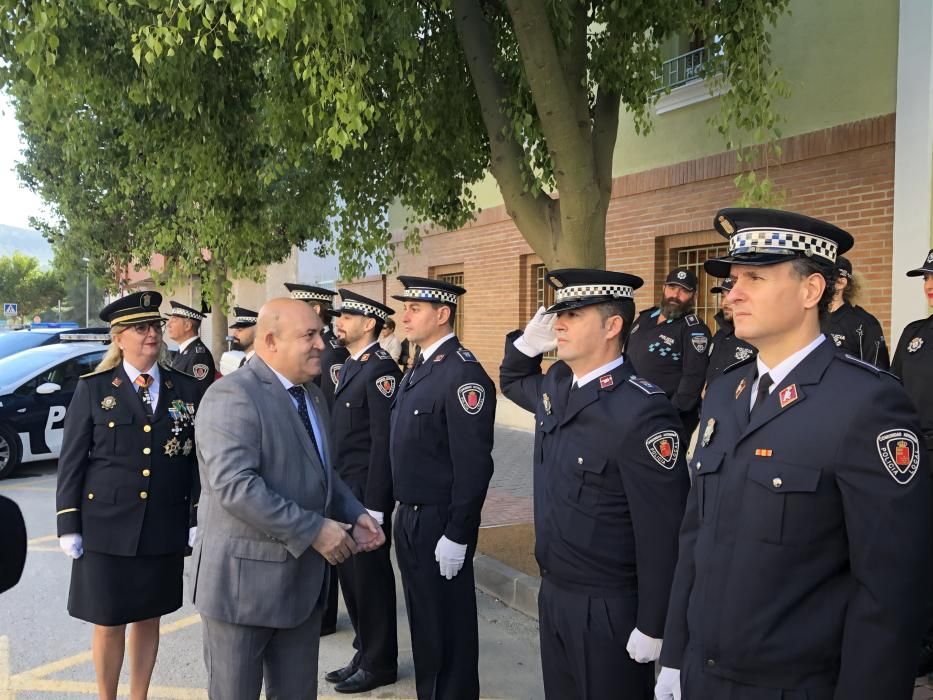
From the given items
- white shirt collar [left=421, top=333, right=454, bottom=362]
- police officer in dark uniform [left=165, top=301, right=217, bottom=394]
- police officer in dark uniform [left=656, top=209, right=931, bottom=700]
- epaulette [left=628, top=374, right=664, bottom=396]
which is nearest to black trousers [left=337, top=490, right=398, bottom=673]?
white shirt collar [left=421, top=333, right=454, bottom=362]

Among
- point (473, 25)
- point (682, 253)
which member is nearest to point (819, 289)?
point (473, 25)

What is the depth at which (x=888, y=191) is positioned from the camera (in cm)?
728

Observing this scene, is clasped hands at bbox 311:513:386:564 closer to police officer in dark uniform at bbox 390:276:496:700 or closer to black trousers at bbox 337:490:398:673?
police officer in dark uniform at bbox 390:276:496:700

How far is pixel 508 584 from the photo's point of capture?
5.50 meters

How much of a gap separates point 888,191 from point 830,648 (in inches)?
258

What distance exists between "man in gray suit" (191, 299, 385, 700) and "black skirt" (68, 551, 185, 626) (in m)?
0.92

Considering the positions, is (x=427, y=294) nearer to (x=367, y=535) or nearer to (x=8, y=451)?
(x=367, y=535)

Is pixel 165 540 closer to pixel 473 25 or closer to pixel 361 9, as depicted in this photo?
pixel 361 9

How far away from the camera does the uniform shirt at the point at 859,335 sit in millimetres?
5027

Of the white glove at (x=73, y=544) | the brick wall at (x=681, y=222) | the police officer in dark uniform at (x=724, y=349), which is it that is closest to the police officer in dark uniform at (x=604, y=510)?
the white glove at (x=73, y=544)

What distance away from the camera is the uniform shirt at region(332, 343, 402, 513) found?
15.1ft

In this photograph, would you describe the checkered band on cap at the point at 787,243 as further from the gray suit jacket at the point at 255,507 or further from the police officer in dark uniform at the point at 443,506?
the police officer in dark uniform at the point at 443,506

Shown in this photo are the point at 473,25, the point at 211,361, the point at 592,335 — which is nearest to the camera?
the point at 592,335

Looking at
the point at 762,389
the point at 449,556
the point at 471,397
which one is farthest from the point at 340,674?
the point at 762,389
